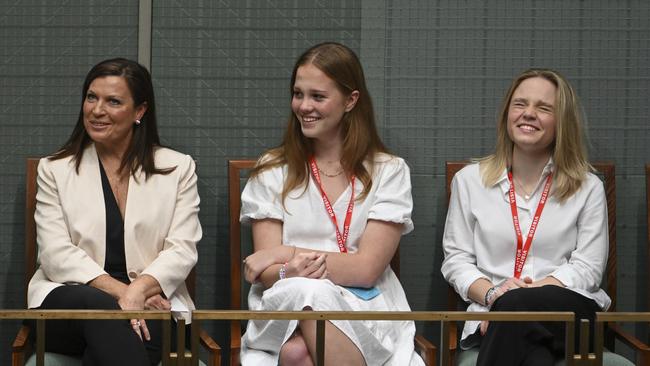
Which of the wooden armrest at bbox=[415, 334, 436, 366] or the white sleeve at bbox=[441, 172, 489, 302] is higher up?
the white sleeve at bbox=[441, 172, 489, 302]

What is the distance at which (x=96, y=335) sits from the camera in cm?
357

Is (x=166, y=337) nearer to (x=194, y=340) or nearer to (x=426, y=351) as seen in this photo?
(x=194, y=340)

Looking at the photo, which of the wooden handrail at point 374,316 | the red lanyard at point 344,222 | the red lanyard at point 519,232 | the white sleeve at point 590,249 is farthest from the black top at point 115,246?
the white sleeve at point 590,249

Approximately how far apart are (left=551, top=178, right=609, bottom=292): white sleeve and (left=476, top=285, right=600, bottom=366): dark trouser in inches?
9.4

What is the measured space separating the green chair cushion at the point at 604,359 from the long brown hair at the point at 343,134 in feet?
2.13

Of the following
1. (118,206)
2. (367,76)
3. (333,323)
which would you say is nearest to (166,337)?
(333,323)

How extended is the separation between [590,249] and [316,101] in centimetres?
108

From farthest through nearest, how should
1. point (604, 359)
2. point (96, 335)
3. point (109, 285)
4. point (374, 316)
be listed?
point (109, 285)
point (604, 359)
point (96, 335)
point (374, 316)

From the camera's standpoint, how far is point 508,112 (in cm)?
428

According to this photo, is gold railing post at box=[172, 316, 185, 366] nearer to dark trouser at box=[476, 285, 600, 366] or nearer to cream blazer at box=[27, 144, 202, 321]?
cream blazer at box=[27, 144, 202, 321]

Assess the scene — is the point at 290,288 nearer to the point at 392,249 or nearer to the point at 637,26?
the point at 392,249

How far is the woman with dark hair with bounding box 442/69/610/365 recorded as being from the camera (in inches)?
162

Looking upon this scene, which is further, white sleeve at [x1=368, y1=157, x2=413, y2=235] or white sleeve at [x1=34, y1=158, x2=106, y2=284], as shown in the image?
white sleeve at [x1=368, y1=157, x2=413, y2=235]

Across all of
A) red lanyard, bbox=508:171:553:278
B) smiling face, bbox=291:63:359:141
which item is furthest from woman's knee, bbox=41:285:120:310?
red lanyard, bbox=508:171:553:278
